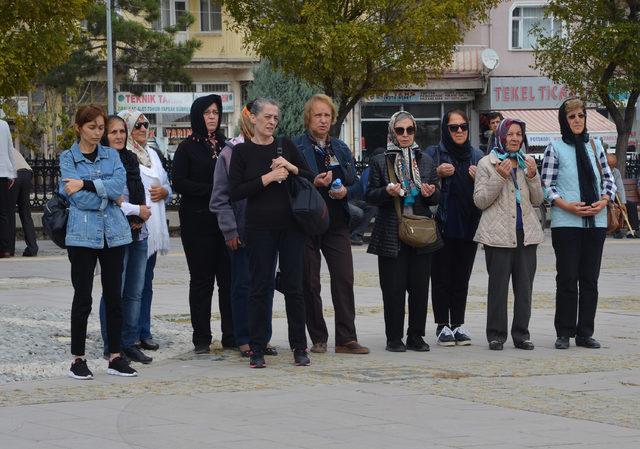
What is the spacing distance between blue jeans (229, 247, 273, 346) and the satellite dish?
41.9 meters

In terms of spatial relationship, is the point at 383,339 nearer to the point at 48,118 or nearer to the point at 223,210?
the point at 223,210

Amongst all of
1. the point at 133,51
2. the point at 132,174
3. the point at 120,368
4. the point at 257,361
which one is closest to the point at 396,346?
the point at 257,361

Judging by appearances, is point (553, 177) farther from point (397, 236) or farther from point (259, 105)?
point (259, 105)

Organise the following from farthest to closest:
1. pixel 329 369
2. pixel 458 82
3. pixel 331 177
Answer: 1. pixel 458 82
2. pixel 331 177
3. pixel 329 369

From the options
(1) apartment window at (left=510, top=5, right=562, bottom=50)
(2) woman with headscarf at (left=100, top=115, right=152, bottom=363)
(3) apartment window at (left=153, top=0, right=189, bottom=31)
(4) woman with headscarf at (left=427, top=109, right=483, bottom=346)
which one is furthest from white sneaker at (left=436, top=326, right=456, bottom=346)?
(3) apartment window at (left=153, top=0, right=189, bottom=31)

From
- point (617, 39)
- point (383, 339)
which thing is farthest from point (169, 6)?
point (383, 339)

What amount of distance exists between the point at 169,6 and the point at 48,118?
27.6ft

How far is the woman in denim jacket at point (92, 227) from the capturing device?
32.1 ft

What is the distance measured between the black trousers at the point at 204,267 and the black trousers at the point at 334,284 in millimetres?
620

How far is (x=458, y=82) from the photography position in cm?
5341

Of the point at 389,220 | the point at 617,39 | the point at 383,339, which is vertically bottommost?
the point at 383,339

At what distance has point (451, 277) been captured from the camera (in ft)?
38.6

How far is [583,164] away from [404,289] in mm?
1731

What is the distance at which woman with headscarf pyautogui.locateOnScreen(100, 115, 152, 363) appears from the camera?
10578 millimetres
